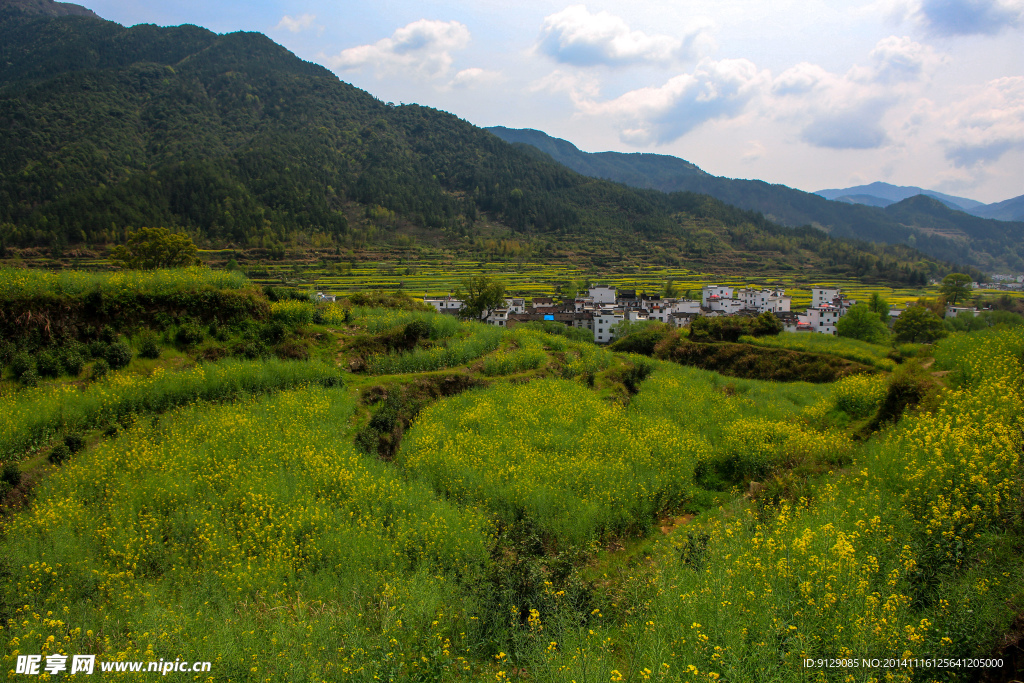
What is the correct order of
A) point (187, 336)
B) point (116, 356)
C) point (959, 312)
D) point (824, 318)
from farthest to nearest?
point (959, 312) < point (824, 318) < point (187, 336) < point (116, 356)

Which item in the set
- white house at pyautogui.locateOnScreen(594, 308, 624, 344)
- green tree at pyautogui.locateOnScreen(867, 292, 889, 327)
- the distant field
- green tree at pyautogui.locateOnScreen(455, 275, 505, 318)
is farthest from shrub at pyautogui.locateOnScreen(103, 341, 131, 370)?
green tree at pyautogui.locateOnScreen(867, 292, 889, 327)

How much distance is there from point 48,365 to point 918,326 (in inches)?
2439

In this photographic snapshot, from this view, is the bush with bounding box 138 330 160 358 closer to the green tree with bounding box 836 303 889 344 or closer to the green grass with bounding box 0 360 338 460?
the green grass with bounding box 0 360 338 460

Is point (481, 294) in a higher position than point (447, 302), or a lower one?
higher

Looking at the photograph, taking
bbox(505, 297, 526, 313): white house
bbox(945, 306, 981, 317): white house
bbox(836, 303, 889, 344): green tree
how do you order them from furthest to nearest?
bbox(505, 297, 526, 313): white house → bbox(945, 306, 981, 317): white house → bbox(836, 303, 889, 344): green tree

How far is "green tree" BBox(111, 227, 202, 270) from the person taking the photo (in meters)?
34.2

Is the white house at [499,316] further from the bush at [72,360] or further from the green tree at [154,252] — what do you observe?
the bush at [72,360]

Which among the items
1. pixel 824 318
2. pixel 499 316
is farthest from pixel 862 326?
pixel 499 316

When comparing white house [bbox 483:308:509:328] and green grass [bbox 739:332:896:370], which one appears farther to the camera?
white house [bbox 483:308:509:328]

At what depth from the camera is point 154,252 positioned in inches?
1352

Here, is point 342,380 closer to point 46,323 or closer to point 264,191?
point 46,323

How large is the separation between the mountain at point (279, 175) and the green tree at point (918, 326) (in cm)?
5799

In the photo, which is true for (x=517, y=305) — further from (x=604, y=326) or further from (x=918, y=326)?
(x=918, y=326)

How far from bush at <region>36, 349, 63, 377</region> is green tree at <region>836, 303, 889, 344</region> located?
184 feet
